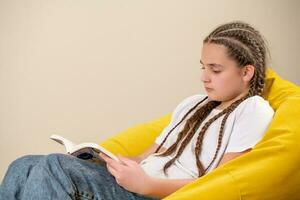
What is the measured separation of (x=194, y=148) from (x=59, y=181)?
0.44 metres

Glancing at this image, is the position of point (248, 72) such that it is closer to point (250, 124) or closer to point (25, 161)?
point (250, 124)

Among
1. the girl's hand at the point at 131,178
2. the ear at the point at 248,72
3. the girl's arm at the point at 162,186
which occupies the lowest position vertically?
the girl's arm at the point at 162,186

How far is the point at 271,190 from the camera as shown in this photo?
1.29 metres

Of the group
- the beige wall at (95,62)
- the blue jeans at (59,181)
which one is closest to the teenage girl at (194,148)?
the blue jeans at (59,181)

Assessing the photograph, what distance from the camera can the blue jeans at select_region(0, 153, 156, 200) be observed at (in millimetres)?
1224

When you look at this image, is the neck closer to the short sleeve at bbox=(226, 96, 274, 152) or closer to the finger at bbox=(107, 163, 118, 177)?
the short sleeve at bbox=(226, 96, 274, 152)

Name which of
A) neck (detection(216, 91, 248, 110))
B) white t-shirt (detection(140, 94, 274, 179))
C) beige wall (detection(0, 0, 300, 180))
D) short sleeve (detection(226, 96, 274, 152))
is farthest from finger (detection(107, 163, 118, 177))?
beige wall (detection(0, 0, 300, 180))

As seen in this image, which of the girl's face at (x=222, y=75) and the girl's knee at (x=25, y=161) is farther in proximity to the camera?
the girl's face at (x=222, y=75)

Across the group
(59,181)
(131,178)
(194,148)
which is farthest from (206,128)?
(59,181)

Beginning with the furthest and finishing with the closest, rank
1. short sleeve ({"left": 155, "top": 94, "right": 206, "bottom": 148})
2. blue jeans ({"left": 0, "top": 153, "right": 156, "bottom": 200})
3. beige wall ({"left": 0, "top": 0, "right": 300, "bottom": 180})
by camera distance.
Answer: beige wall ({"left": 0, "top": 0, "right": 300, "bottom": 180}) → short sleeve ({"left": 155, "top": 94, "right": 206, "bottom": 148}) → blue jeans ({"left": 0, "top": 153, "right": 156, "bottom": 200})

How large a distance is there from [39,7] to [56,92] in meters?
0.40

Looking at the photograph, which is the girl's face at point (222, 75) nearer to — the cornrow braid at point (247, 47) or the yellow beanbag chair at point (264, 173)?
the cornrow braid at point (247, 47)

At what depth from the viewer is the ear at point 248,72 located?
146cm

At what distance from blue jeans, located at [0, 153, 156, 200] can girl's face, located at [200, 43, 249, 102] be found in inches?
15.3
